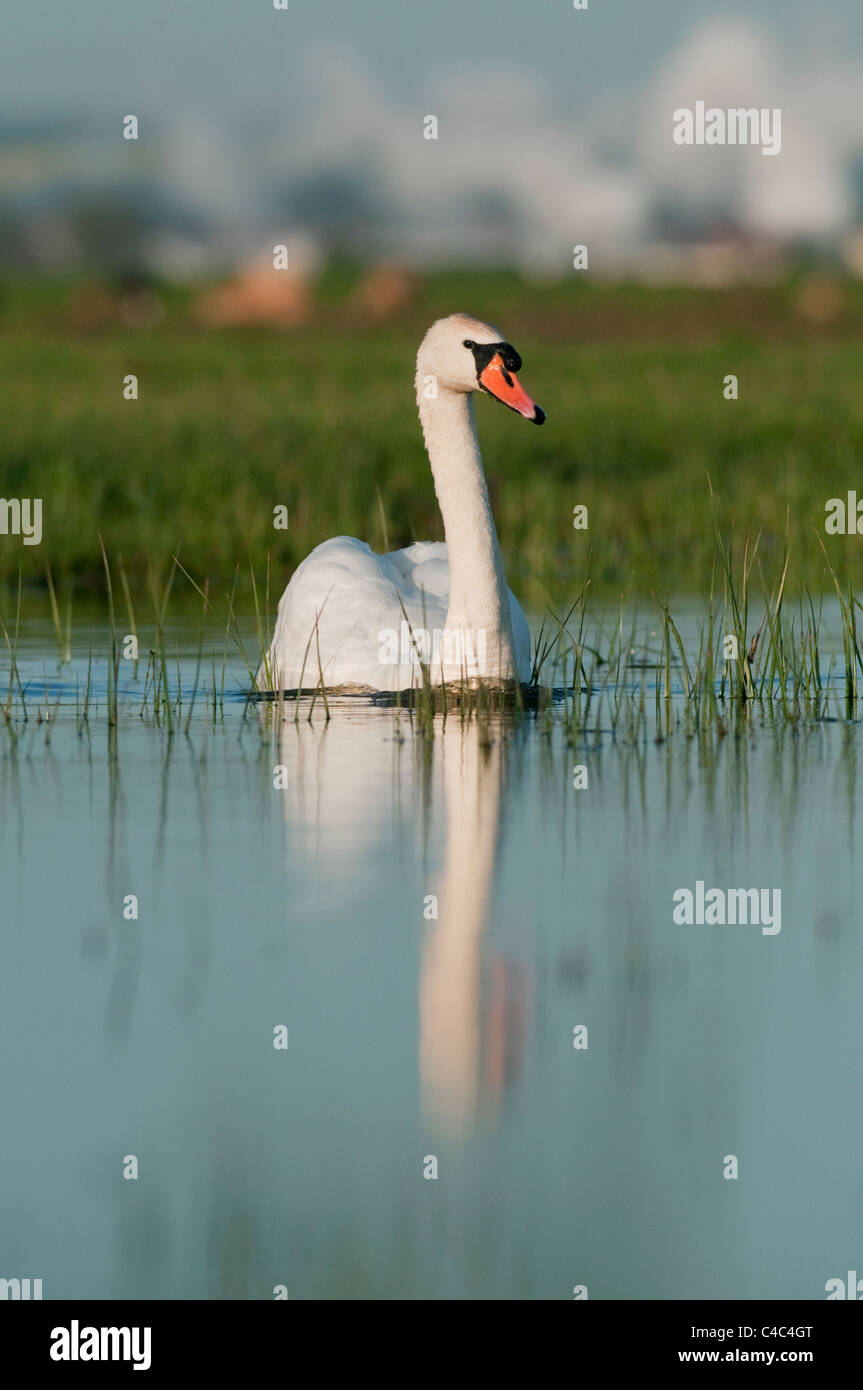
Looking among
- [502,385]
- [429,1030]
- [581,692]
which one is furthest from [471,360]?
[429,1030]

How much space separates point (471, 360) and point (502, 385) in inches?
11.4

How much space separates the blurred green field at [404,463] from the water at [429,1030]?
2.45 meters

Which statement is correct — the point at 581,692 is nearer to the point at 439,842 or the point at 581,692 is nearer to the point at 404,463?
the point at 439,842

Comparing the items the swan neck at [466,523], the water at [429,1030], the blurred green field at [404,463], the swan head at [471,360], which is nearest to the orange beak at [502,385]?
the swan head at [471,360]

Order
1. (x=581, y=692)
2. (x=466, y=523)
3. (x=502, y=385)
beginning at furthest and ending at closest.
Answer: (x=581, y=692) → (x=466, y=523) → (x=502, y=385)

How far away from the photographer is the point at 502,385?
37.5ft

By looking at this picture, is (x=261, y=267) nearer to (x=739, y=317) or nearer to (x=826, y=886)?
A: (x=739, y=317)

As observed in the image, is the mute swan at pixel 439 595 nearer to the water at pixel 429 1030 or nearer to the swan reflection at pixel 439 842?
the swan reflection at pixel 439 842

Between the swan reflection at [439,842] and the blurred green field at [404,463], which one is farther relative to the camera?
the blurred green field at [404,463]

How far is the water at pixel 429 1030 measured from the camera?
4.89 meters

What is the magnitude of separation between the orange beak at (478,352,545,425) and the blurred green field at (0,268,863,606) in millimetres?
764

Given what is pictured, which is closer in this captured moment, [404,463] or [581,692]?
[581,692]

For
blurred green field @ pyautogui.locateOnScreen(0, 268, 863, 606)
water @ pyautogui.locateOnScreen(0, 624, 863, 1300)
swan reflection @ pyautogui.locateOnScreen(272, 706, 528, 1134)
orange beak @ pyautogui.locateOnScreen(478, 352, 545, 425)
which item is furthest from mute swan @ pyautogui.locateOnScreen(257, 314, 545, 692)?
water @ pyautogui.locateOnScreen(0, 624, 863, 1300)

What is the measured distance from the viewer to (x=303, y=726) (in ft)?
36.0
